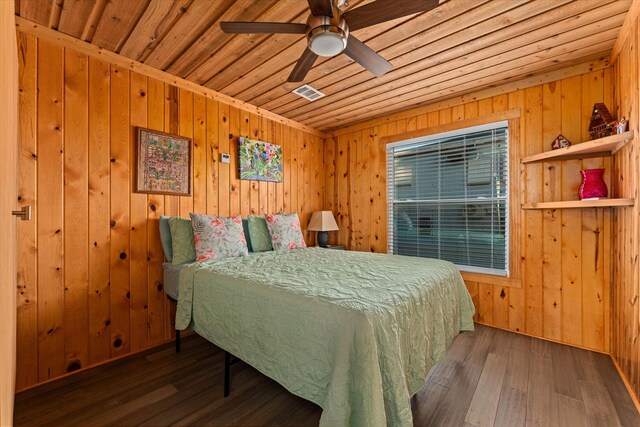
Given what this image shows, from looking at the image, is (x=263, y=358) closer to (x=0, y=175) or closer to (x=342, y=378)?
(x=342, y=378)

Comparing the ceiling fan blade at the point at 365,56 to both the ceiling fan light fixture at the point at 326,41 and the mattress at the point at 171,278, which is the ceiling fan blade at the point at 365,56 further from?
the mattress at the point at 171,278

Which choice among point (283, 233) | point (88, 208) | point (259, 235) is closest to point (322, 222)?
point (283, 233)

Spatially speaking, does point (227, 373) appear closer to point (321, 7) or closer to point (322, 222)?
point (321, 7)

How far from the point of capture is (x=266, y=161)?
3.37 m

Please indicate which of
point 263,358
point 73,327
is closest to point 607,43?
point 263,358

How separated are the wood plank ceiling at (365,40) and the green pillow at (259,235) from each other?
53.5 inches

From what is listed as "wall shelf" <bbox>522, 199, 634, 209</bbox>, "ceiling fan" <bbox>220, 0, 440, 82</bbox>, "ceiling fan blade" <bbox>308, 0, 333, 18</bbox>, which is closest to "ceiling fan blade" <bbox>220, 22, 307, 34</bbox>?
"ceiling fan" <bbox>220, 0, 440, 82</bbox>

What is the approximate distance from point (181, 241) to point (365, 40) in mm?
2165

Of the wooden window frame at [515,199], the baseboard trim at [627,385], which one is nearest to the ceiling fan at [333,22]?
the wooden window frame at [515,199]

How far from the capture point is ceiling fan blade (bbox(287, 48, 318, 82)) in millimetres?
1727

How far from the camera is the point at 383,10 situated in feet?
4.57

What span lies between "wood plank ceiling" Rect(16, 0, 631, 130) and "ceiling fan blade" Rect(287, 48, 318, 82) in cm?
29

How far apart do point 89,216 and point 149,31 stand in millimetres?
1425

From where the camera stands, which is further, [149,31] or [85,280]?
[85,280]
